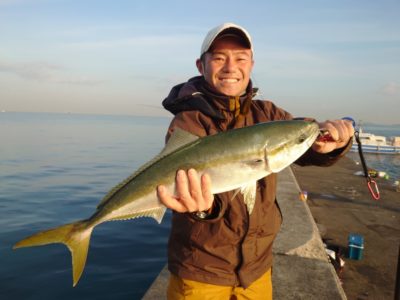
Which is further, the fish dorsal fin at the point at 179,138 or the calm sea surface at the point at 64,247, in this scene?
the calm sea surface at the point at 64,247

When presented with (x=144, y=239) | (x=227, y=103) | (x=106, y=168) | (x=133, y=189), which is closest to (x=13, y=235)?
(x=144, y=239)

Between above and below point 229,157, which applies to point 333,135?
above

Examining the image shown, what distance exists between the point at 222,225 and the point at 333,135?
5.20 ft

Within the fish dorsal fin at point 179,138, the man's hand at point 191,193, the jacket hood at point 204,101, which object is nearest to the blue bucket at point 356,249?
the jacket hood at point 204,101

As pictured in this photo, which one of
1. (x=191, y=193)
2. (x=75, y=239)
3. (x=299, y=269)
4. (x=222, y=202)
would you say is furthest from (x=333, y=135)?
(x=299, y=269)

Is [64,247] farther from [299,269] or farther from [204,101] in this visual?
[204,101]

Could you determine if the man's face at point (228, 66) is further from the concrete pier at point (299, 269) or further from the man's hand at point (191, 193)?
the concrete pier at point (299, 269)

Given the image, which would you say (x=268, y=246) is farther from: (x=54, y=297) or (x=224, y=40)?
(x=54, y=297)

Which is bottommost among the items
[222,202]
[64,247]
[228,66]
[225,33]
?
[64,247]

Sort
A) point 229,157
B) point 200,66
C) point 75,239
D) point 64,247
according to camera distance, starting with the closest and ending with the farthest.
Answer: point 229,157
point 75,239
point 200,66
point 64,247

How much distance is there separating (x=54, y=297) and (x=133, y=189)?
23.1 ft

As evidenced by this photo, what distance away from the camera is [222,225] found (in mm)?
3838

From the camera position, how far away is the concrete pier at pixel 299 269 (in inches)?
227

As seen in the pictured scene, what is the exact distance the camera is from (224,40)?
4.41 m
